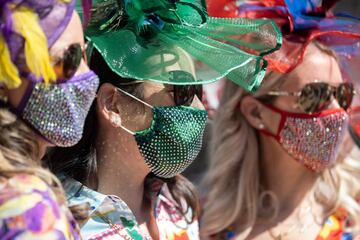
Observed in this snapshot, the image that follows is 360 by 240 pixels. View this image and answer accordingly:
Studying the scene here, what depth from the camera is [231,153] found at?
3896mm

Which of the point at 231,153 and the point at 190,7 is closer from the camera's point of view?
the point at 190,7

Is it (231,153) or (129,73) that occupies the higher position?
(129,73)

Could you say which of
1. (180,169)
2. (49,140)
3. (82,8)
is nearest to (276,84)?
(180,169)

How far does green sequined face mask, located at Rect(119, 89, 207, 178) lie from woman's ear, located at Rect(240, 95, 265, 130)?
3.41 ft

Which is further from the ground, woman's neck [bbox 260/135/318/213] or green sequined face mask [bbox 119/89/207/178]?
green sequined face mask [bbox 119/89/207/178]

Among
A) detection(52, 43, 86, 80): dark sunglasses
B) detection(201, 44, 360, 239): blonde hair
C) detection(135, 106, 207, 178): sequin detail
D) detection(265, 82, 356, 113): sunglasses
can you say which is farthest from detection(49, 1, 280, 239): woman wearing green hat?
detection(201, 44, 360, 239): blonde hair

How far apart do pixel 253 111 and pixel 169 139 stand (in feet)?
3.85

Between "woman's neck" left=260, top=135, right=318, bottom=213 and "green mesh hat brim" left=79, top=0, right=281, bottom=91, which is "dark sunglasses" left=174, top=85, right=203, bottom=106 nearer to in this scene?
"green mesh hat brim" left=79, top=0, right=281, bottom=91

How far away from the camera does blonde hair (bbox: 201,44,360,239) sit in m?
3.81

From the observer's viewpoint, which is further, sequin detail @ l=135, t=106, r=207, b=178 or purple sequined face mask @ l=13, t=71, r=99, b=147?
sequin detail @ l=135, t=106, r=207, b=178

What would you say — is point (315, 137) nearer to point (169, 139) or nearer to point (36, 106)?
point (169, 139)

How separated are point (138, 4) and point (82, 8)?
22 centimetres

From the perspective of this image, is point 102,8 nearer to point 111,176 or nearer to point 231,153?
point 111,176

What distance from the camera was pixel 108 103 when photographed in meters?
2.77
